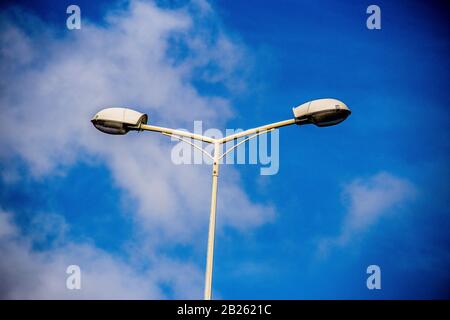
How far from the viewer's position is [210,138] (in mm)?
11805

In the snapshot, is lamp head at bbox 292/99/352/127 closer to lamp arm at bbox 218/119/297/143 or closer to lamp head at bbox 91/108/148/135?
lamp arm at bbox 218/119/297/143

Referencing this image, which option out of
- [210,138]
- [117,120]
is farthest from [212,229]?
[117,120]

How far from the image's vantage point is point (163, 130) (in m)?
Result: 12.1

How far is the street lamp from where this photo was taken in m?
11.3

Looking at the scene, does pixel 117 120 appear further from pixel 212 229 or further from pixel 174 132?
pixel 212 229

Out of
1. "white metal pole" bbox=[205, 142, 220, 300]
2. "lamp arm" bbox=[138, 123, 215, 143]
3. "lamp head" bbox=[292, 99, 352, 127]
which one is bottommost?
"white metal pole" bbox=[205, 142, 220, 300]

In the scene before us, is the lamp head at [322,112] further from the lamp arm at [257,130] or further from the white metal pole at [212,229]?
the white metal pole at [212,229]

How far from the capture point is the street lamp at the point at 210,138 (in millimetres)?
11320

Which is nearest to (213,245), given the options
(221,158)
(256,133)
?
(221,158)

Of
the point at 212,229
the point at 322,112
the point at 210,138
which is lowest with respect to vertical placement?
the point at 212,229

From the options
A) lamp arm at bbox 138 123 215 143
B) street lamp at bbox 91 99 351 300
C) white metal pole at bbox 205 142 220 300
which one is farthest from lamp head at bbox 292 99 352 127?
lamp arm at bbox 138 123 215 143
